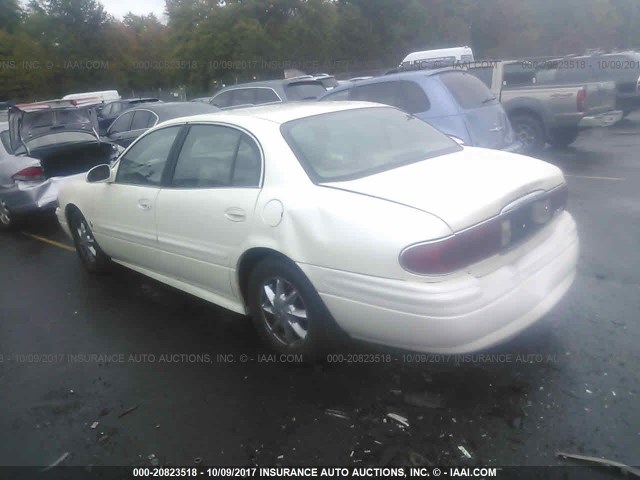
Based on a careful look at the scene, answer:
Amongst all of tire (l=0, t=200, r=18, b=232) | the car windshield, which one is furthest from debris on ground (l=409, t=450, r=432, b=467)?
tire (l=0, t=200, r=18, b=232)

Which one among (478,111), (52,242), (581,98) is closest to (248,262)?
(478,111)

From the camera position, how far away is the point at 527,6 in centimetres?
3538

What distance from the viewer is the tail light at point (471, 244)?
291 centimetres

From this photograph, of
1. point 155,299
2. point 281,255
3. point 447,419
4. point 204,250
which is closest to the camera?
point 447,419

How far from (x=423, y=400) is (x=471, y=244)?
3.17 ft

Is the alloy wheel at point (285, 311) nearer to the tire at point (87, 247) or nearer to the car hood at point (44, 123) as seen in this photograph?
the tire at point (87, 247)

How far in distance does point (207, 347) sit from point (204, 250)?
2.34 feet

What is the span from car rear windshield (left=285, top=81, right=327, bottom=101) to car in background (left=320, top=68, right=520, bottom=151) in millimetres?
4383

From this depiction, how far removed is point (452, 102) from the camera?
280 inches

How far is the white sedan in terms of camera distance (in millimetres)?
2982

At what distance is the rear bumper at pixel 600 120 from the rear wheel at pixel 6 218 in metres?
9.79

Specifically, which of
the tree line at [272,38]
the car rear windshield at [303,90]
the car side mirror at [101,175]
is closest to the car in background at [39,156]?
the car side mirror at [101,175]

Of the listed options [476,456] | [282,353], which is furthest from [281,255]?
[476,456]

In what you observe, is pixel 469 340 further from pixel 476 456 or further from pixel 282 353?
pixel 282 353
